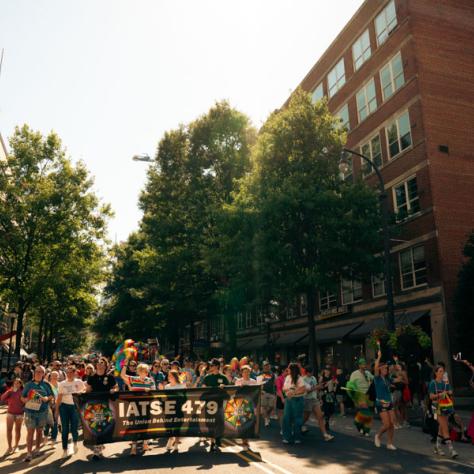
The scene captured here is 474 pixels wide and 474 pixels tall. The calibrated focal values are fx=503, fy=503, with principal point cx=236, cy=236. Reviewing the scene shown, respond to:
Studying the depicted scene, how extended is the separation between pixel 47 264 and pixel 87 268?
7.83 ft

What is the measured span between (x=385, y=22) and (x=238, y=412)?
25241 millimetres

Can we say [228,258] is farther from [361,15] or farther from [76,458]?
[361,15]

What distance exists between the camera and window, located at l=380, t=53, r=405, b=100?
26.8 m

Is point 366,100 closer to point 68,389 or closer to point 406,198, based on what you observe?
point 406,198

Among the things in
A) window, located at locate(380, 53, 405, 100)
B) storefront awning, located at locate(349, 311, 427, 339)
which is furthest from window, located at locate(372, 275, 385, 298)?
window, located at locate(380, 53, 405, 100)

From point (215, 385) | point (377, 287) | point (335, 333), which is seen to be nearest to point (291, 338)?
point (335, 333)

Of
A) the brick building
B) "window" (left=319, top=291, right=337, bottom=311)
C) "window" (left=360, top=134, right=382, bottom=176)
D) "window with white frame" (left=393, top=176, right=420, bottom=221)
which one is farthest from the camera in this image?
"window" (left=319, top=291, right=337, bottom=311)

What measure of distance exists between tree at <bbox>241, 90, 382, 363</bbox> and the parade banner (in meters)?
10.2

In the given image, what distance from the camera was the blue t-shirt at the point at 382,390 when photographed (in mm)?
10820

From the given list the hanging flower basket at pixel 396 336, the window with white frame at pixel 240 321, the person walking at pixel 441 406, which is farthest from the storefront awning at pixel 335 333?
the window with white frame at pixel 240 321

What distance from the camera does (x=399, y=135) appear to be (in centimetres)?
2652

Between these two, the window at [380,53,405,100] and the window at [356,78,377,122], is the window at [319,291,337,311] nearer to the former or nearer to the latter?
the window at [356,78,377,122]

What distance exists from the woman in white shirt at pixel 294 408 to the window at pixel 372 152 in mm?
18905

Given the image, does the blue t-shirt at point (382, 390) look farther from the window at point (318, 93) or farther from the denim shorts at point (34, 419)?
the window at point (318, 93)
